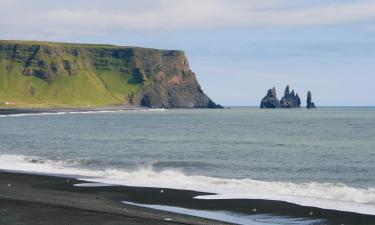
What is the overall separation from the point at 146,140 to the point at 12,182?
1856 inches

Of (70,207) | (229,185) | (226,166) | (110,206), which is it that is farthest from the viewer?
(226,166)

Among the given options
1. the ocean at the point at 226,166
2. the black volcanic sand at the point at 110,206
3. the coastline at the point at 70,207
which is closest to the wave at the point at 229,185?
the ocean at the point at 226,166

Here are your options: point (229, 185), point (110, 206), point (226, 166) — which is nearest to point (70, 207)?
point (110, 206)

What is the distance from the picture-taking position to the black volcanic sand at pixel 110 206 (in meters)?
22.7

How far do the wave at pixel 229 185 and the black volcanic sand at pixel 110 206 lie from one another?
63.3 inches

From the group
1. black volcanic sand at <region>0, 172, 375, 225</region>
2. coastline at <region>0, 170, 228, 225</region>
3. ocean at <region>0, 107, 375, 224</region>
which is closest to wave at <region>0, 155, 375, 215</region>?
ocean at <region>0, 107, 375, 224</region>

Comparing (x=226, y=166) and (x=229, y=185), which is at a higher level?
(x=229, y=185)

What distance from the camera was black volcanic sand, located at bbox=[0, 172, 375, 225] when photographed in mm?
22719

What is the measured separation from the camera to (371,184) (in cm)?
3825

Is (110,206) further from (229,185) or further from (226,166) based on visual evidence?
(226,166)

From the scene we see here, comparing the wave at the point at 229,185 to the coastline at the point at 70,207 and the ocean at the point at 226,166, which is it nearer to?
the ocean at the point at 226,166

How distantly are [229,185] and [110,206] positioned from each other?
11.3 metres

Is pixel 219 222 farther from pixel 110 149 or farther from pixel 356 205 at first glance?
pixel 110 149

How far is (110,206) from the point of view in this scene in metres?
26.3
